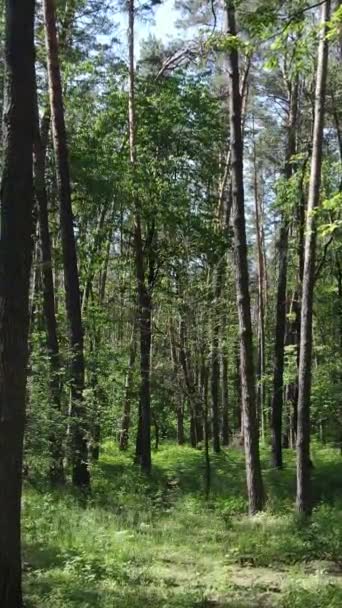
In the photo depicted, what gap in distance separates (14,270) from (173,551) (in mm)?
4548

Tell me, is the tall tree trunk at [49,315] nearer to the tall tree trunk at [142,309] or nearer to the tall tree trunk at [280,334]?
the tall tree trunk at [142,309]

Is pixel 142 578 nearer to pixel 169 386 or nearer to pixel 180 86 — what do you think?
pixel 169 386

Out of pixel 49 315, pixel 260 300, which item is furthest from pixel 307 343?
pixel 260 300

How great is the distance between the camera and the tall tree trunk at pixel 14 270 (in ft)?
18.6

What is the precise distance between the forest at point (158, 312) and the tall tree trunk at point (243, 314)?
36 mm

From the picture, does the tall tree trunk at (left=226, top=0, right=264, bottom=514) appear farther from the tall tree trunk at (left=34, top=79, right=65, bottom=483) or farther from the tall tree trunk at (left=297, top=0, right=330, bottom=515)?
the tall tree trunk at (left=34, top=79, right=65, bottom=483)

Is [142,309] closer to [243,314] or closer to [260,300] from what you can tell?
[243,314]

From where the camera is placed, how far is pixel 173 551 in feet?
28.1

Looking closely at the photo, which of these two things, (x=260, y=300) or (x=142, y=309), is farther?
(x=260, y=300)

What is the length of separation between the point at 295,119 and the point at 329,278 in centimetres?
1029

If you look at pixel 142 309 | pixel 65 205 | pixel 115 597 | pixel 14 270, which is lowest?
pixel 115 597

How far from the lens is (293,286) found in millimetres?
24094

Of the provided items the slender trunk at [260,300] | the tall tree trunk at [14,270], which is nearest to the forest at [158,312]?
the tall tree trunk at [14,270]

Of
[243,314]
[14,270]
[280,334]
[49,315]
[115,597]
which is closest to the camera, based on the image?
[14,270]
